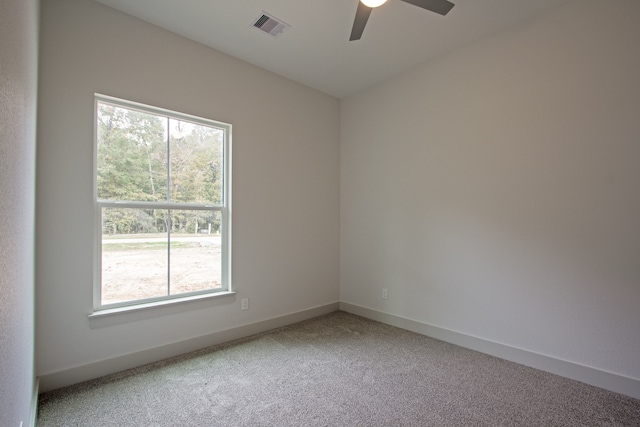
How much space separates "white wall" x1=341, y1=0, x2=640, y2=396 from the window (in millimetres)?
1890

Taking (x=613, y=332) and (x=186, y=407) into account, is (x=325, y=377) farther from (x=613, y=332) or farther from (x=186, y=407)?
(x=613, y=332)

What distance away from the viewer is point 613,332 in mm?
2264

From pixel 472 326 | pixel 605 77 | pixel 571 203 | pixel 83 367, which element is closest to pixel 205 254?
pixel 83 367

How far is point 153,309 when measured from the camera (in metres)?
2.65

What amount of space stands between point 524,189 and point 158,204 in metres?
3.19

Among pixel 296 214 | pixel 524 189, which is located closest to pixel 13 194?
pixel 296 214

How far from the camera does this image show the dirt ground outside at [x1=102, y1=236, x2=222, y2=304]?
2.53 meters

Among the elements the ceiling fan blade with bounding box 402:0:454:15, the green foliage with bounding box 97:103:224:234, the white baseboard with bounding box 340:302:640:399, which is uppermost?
the ceiling fan blade with bounding box 402:0:454:15

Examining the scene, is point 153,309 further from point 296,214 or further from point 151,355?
point 296,214

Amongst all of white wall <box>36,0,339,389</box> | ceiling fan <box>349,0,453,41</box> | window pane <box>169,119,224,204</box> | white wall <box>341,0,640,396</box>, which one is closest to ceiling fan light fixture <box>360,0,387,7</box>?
ceiling fan <box>349,0,453,41</box>

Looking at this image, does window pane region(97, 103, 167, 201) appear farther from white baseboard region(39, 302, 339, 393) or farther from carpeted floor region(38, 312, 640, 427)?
carpeted floor region(38, 312, 640, 427)

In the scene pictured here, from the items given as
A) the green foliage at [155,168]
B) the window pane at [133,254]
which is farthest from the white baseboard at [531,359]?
the window pane at [133,254]

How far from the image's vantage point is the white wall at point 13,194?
38.7 inches

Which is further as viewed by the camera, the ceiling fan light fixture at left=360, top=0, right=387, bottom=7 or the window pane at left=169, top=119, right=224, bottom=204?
the window pane at left=169, top=119, right=224, bottom=204
